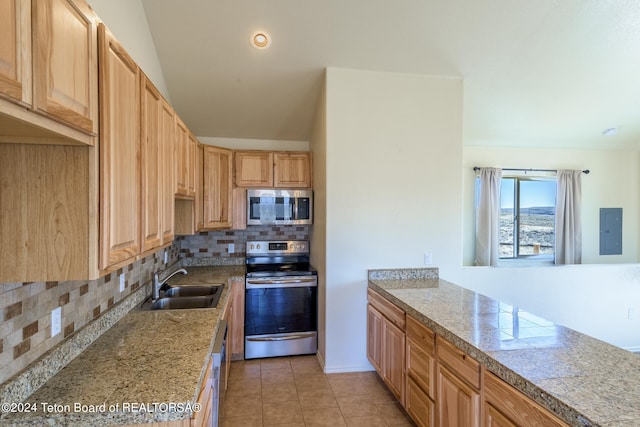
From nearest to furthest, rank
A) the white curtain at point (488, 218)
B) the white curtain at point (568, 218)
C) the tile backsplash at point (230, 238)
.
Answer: the tile backsplash at point (230, 238) → the white curtain at point (488, 218) → the white curtain at point (568, 218)

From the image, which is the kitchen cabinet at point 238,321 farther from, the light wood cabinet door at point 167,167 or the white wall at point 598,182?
the white wall at point 598,182

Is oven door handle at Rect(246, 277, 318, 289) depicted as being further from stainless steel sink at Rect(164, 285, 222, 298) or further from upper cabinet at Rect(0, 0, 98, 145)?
upper cabinet at Rect(0, 0, 98, 145)

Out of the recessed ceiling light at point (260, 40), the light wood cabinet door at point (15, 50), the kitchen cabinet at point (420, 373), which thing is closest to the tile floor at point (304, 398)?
the kitchen cabinet at point (420, 373)

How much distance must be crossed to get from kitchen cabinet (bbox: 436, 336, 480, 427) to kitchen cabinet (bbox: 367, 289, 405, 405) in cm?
48

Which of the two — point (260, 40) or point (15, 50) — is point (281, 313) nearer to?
point (260, 40)

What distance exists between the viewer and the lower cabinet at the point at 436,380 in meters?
1.34

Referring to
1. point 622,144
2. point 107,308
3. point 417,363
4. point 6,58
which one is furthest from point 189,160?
point 622,144

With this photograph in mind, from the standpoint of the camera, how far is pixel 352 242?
10.1 ft

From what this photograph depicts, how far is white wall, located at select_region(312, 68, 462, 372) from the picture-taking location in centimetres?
305

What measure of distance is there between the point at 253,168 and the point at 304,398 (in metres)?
2.40

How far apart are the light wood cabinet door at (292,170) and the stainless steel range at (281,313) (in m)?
1.04

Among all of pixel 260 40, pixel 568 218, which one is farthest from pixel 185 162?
pixel 568 218

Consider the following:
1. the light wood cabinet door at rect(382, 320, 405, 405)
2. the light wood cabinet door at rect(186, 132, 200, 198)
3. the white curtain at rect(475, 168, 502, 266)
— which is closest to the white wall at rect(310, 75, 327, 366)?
the light wood cabinet door at rect(382, 320, 405, 405)

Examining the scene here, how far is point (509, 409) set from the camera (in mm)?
1340
